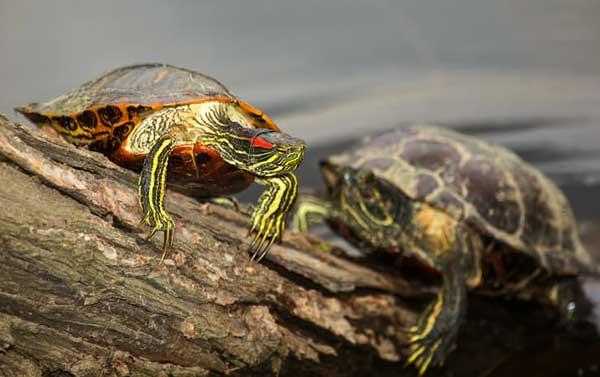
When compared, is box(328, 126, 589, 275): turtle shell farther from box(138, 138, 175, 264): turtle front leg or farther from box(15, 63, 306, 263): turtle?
box(138, 138, 175, 264): turtle front leg

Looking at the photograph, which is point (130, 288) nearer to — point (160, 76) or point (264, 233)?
Result: point (264, 233)

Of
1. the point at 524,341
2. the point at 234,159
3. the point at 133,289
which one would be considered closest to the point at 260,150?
the point at 234,159

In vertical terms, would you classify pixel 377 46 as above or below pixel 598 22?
below

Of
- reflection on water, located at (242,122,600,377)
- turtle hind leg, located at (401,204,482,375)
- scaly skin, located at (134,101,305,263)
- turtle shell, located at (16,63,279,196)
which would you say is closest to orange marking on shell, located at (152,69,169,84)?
turtle shell, located at (16,63,279,196)

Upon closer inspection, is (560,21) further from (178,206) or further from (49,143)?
(49,143)

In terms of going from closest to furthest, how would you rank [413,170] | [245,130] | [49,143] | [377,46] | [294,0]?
[49,143], [245,130], [413,170], [294,0], [377,46]

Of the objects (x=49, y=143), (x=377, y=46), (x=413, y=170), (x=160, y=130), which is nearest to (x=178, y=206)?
(x=160, y=130)
